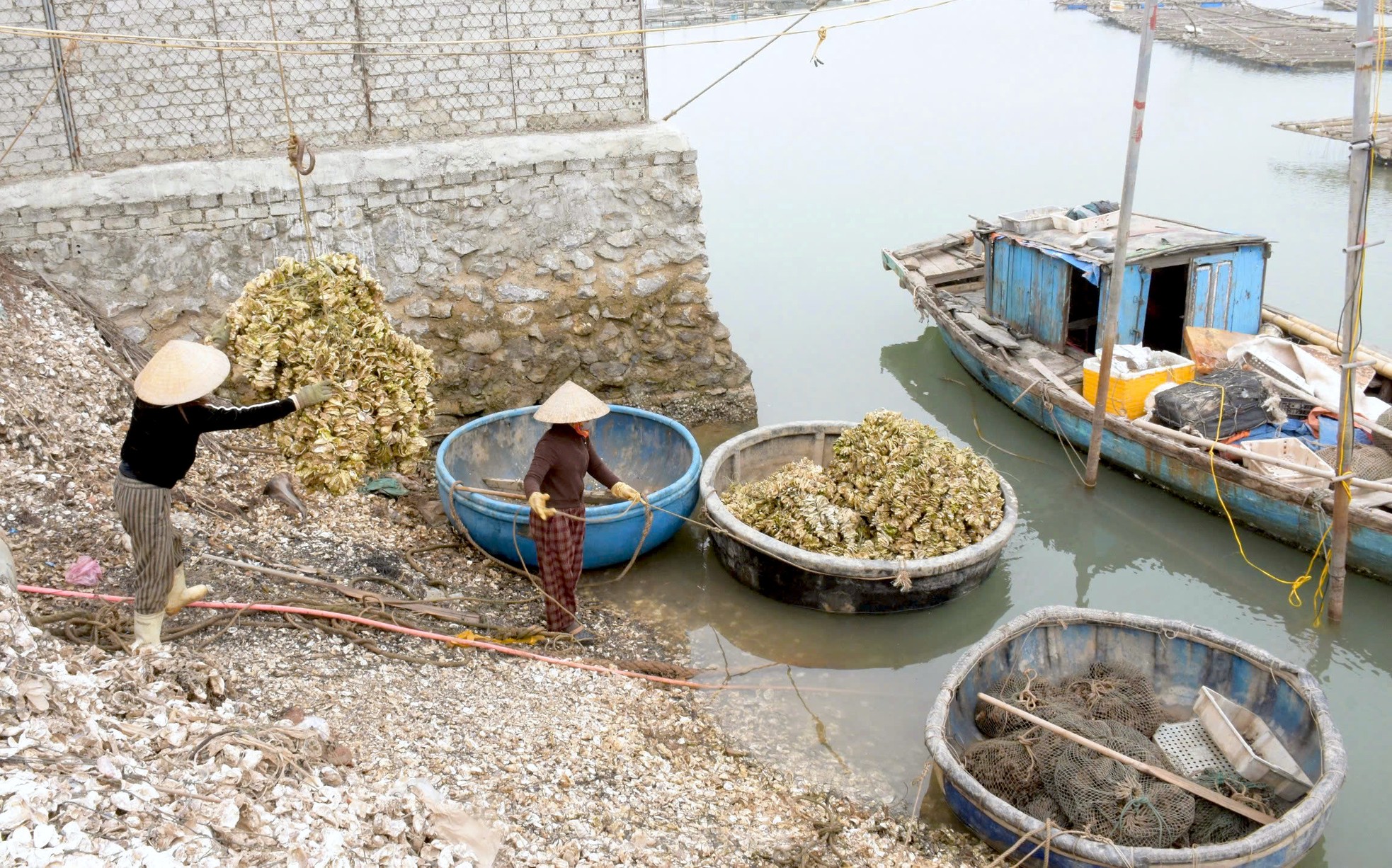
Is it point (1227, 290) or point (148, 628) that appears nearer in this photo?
point (148, 628)

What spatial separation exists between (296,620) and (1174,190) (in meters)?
18.1

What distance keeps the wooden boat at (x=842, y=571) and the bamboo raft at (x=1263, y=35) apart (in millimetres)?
25045

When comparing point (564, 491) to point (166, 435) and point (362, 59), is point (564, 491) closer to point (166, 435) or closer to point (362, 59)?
point (166, 435)

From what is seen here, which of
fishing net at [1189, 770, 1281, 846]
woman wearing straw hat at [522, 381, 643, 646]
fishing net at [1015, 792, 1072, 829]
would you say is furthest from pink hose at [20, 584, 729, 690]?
fishing net at [1189, 770, 1281, 846]

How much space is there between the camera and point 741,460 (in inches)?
338

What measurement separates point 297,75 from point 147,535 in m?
4.85

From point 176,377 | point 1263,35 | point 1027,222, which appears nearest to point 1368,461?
point 1027,222

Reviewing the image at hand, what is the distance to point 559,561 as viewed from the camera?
6723mm

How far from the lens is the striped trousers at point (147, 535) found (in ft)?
16.4

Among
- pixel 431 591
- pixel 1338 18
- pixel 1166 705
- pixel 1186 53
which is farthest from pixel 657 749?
pixel 1338 18

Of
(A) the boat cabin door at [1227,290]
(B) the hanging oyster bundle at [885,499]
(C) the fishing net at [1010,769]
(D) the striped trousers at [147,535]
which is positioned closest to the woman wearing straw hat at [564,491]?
(B) the hanging oyster bundle at [885,499]

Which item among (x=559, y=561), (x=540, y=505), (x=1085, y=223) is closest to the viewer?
(x=540, y=505)

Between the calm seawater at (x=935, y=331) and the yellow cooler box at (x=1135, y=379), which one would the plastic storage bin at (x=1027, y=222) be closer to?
the calm seawater at (x=935, y=331)

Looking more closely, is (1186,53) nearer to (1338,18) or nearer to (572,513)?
(1338,18)
